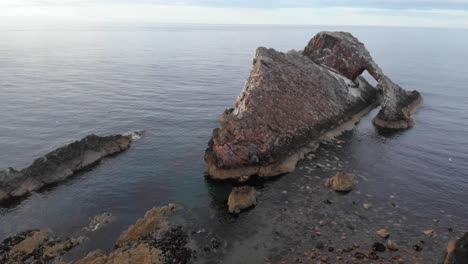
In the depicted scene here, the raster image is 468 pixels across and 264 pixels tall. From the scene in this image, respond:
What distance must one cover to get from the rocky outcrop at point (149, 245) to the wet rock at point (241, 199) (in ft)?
20.0

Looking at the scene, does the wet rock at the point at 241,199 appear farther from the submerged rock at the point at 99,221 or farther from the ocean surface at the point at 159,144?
the submerged rock at the point at 99,221

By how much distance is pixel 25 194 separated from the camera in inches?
1698

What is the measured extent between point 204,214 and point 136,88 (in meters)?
64.4

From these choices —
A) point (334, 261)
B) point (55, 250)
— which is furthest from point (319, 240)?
point (55, 250)

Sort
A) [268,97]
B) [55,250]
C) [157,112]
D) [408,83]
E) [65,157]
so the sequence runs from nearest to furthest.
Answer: [55,250]
[65,157]
[268,97]
[157,112]
[408,83]

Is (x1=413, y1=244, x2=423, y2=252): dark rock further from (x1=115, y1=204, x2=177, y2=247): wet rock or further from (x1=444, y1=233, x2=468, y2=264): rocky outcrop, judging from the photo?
(x1=115, y1=204, x2=177, y2=247): wet rock

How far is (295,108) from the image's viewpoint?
55.6 metres

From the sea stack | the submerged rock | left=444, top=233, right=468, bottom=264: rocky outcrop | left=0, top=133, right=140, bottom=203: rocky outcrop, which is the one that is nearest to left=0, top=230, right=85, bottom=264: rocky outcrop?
the submerged rock

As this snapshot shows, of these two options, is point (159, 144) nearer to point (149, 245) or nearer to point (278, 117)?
point (278, 117)

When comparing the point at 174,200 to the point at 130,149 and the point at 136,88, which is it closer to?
the point at 130,149

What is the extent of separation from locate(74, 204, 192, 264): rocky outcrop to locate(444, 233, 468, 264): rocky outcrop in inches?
785

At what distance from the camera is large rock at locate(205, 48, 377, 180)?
47.0 m

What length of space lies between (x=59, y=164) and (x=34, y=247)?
1580cm

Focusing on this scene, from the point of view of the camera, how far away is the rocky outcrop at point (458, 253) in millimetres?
20375
